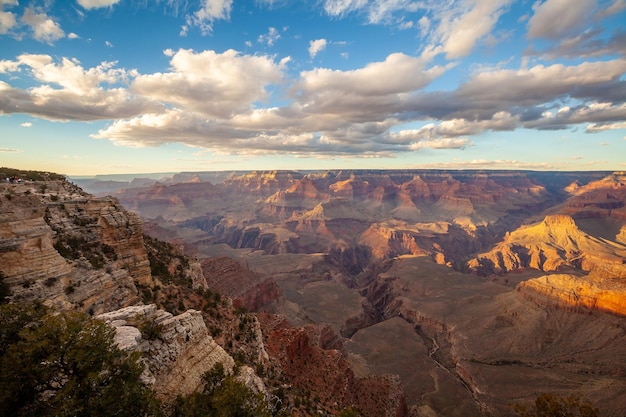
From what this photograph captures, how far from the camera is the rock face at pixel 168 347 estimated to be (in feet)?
49.0

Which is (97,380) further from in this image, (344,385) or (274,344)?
(344,385)

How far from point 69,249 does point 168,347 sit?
45.5 feet

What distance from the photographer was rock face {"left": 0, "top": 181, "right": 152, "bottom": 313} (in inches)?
725

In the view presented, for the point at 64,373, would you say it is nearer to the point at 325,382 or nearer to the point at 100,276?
the point at 100,276

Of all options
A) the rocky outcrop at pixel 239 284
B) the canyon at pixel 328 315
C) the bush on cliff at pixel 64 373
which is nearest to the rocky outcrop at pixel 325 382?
the canyon at pixel 328 315

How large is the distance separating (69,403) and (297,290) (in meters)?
97.0

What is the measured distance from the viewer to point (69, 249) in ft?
77.5

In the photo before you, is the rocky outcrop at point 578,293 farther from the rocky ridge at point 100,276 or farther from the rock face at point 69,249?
the rock face at point 69,249

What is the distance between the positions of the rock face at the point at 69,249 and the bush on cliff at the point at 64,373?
766 centimetres

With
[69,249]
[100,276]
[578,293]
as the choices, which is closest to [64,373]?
[100,276]

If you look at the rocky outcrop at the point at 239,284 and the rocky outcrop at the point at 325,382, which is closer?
the rocky outcrop at the point at 325,382

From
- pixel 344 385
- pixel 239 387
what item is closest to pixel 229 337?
pixel 239 387

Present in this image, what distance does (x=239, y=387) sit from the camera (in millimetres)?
14797

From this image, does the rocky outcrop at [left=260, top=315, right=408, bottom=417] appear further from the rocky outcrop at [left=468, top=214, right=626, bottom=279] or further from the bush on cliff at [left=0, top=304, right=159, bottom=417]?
the rocky outcrop at [left=468, top=214, right=626, bottom=279]
